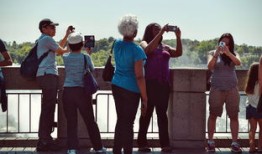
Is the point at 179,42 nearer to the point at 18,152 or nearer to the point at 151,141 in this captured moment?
the point at 151,141

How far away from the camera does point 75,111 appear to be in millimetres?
7828

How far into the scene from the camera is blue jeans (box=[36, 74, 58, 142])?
8.19 m

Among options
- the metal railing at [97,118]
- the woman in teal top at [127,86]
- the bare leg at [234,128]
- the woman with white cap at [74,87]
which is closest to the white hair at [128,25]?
the woman in teal top at [127,86]

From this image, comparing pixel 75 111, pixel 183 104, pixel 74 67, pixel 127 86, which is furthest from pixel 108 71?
pixel 183 104

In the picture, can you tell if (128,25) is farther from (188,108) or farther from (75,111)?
(188,108)

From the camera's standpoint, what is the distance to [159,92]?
8141 millimetres

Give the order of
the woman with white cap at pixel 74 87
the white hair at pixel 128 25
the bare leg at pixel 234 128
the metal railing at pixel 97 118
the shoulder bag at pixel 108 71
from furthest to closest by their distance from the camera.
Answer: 1. the metal railing at pixel 97 118
2. the bare leg at pixel 234 128
3. the woman with white cap at pixel 74 87
4. the shoulder bag at pixel 108 71
5. the white hair at pixel 128 25

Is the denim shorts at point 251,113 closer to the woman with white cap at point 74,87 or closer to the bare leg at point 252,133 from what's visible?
the bare leg at point 252,133

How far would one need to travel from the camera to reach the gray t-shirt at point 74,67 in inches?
304

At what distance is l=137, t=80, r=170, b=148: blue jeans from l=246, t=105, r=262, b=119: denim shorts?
1.28 m

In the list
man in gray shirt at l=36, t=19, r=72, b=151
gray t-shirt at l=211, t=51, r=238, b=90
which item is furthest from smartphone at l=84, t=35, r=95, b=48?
gray t-shirt at l=211, t=51, r=238, b=90

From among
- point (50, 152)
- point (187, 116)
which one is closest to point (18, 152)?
point (50, 152)

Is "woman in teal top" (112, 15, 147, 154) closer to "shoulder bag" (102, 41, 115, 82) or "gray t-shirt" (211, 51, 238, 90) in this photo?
"shoulder bag" (102, 41, 115, 82)

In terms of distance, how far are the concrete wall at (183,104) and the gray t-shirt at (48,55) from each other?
0.68 metres
